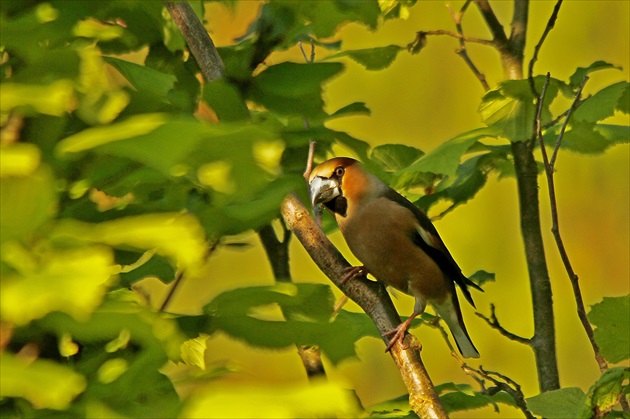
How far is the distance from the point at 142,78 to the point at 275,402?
0.35 metres

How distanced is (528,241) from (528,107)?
0.34m

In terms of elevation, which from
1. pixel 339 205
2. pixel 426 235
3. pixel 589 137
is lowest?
pixel 426 235

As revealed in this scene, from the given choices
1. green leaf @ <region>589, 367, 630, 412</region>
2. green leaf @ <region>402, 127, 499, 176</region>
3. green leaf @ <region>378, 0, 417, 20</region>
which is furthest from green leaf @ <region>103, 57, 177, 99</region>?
green leaf @ <region>378, 0, 417, 20</region>

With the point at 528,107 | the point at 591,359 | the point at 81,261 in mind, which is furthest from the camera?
the point at 591,359

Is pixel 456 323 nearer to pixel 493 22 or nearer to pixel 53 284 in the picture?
pixel 493 22

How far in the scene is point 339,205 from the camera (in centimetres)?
252

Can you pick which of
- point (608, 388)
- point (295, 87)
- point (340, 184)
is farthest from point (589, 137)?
point (295, 87)

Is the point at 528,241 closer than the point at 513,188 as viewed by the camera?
Yes

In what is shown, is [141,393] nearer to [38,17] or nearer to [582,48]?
[38,17]

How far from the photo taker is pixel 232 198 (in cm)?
53

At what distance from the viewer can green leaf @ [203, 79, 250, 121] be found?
719 mm

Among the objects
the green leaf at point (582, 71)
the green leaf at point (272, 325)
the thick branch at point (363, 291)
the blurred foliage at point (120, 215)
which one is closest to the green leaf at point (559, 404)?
the thick branch at point (363, 291)

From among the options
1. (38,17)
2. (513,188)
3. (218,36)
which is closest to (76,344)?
(38,17)

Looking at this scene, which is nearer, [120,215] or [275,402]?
[275,402]
